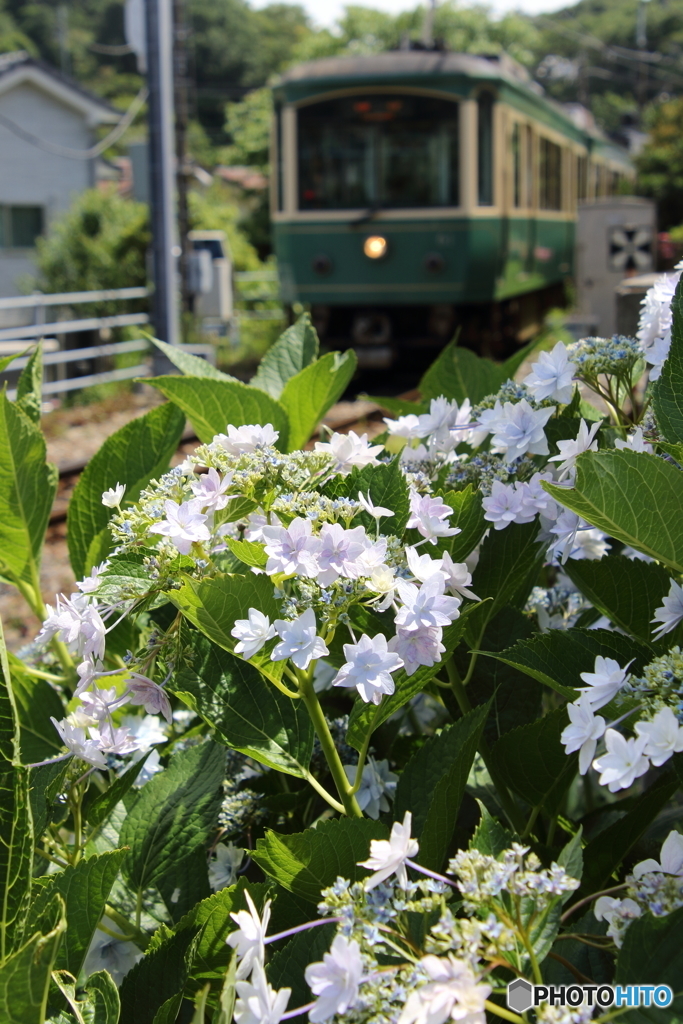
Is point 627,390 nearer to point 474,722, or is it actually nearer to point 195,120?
point 474,722

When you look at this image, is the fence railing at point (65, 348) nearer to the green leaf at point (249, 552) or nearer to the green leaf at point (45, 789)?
the green leaf at point (45, 789)

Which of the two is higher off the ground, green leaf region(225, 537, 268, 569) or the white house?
the white house

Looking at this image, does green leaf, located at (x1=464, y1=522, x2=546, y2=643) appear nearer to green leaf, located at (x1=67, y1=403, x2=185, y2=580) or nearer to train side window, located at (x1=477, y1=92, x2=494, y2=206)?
green leaf, located at (x1=67, y1=403, x2=185, y2=580)

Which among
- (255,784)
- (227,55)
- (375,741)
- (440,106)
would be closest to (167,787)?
(255,784)

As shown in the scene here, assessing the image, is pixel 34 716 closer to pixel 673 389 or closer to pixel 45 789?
pixel 45 789

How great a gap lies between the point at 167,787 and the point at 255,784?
14 centimetres

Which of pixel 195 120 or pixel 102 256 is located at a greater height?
pixel 195 120

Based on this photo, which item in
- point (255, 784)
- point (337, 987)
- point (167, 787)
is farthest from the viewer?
point (255, 784)

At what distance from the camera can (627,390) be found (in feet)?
4.14

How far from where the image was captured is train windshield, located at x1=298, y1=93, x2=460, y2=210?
10938mm

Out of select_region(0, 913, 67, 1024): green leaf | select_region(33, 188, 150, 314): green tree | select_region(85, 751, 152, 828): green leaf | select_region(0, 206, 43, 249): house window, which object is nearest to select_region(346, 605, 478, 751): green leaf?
select_region(85, 751, 152, 828): green leaf

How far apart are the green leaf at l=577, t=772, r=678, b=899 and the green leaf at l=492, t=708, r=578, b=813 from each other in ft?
0.23

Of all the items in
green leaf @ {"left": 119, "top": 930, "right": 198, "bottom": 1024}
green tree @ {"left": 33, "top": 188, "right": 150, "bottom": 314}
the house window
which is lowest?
green leaf @ {"left": 119, "top": 930, "right": 198, "bottom": 1024}

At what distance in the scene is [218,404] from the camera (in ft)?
4.25
